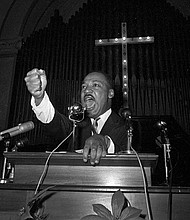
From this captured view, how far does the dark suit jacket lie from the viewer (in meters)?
1.33

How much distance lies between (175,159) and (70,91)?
1335 mm

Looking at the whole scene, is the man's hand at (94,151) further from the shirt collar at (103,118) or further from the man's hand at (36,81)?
the shirt collar at (103,118)

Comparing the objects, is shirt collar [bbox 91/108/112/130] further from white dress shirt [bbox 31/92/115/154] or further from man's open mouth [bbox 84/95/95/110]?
white dress shirt [bbox 31/92/115/154]

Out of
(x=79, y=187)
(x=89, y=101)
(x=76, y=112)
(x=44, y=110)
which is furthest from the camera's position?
(x=89, y=101)

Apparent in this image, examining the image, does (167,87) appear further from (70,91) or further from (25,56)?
(25,56)

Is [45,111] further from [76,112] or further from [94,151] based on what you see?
[94,151]

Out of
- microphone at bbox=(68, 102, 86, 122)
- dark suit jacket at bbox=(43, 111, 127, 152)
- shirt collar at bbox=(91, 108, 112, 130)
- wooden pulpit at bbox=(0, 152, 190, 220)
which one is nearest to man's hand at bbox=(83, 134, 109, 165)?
wooden pulpit at bbox=(0, 152, 190, 220)

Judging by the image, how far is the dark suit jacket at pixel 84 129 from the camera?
1326 millimetres

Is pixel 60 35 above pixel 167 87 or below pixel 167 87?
above

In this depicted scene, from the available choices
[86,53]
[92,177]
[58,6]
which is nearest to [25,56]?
[86,53]

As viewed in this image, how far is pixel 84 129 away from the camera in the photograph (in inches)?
61.7

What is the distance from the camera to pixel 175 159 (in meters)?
2.07

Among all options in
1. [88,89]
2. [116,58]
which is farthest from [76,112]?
[116,58]

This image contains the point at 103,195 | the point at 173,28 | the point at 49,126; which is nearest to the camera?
the point at 103,195
